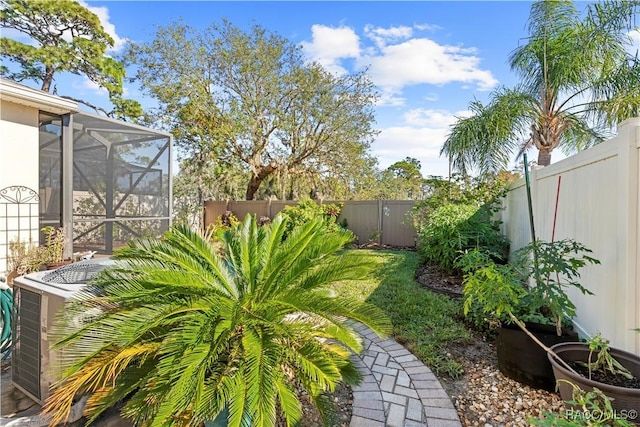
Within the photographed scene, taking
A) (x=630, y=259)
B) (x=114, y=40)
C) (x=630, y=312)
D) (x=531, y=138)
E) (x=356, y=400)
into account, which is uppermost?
(x=114, y=40)

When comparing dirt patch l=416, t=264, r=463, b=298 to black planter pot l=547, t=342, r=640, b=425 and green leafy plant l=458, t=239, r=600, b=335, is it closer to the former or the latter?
green leafy plant l=458, t=239, r=600, b=335

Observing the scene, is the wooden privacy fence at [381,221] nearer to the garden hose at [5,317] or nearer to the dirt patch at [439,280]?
the dirt patch at [439,280]

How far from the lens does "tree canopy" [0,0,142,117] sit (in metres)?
10.8

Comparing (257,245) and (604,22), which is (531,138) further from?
(257,245)

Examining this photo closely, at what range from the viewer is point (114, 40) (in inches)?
476

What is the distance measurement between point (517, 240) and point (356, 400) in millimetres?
4228

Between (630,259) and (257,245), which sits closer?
(630,259)

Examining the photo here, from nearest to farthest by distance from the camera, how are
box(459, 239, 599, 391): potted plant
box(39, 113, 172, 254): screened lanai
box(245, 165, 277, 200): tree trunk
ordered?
box(459, 239, 599, 391): potted plant
box(39, 113, 172, 254): screened lanai
box(245, 165, 277, 200): tree trunk

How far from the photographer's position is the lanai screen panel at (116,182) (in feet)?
16.7

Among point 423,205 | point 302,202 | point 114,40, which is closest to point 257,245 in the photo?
point 423,205

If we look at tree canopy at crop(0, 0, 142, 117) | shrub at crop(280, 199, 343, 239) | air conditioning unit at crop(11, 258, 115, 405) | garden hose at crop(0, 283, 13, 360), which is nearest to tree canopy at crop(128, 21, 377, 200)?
tree canopy at crop(0, 0, 142, 117)

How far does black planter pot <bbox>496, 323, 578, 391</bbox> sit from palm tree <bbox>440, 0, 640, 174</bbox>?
15.3 ft

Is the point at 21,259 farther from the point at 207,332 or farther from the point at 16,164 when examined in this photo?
the point at 207,332

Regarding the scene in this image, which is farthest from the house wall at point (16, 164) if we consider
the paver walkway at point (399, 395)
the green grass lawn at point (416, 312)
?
the paver walkway at point (399, 395)
